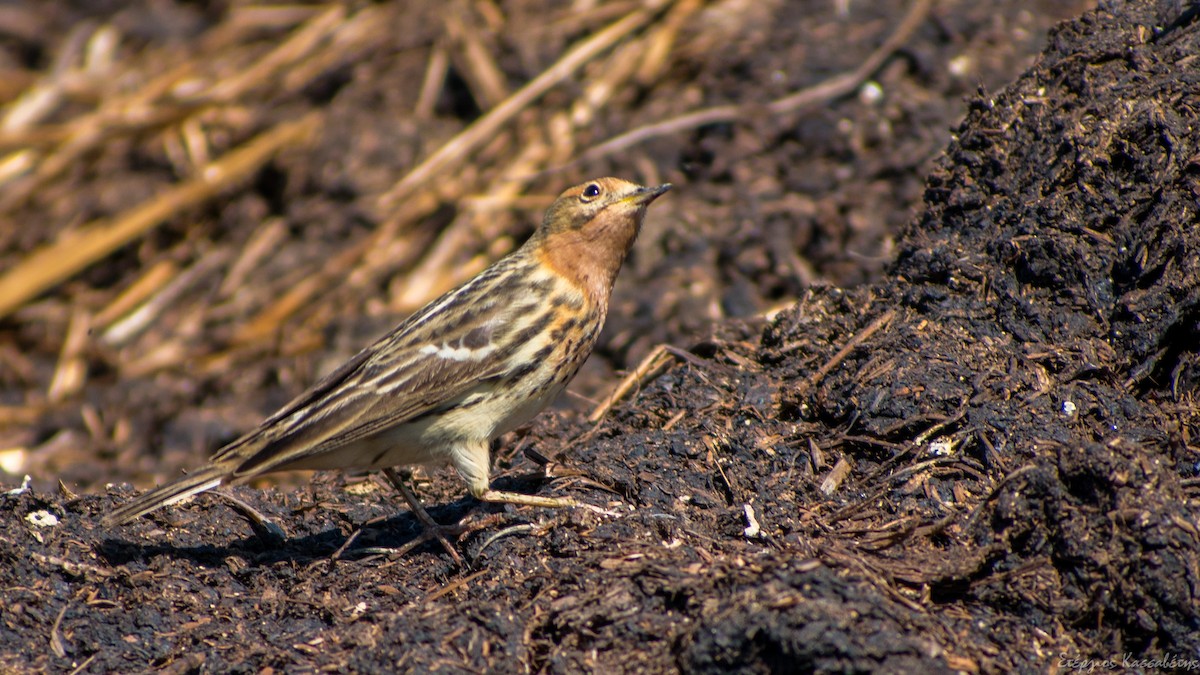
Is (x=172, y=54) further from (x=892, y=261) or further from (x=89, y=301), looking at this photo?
(x=892, y=261)

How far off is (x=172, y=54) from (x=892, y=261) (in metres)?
9.23

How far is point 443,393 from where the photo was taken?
20.1 feet

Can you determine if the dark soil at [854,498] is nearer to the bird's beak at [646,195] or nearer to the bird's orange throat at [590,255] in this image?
the bird's orange throat at [590,255]

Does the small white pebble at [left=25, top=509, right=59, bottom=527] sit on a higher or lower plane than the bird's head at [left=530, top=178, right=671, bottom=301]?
higher

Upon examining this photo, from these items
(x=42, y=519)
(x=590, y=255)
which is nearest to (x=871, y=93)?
(x=590, y=255)

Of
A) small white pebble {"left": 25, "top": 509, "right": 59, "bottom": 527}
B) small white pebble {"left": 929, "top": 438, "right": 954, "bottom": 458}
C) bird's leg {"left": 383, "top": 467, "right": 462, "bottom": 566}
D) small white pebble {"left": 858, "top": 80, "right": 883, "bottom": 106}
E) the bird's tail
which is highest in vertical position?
small white pebble {"left": 25, "top": 509, "right": 59, "bottom": 527}

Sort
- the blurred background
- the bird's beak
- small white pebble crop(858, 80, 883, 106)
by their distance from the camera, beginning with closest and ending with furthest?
the bird's beak
the blurred background
small white pebble crop(858, 80, 883, 106)

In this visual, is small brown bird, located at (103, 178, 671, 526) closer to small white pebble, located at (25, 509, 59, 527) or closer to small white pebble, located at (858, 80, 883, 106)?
small white pebble, located at (25, 509, 59, 527)

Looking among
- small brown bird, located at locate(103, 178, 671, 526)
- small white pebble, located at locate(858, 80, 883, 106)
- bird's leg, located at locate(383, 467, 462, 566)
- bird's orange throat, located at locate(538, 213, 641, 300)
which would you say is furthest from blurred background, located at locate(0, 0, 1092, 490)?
bird's leg, located at locate(383, 467, 462, 566)

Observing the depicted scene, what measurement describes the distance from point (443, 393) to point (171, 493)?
1421 mm

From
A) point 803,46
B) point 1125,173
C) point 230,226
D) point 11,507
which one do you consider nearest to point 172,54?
point 230,226

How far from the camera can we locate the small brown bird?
596 cm

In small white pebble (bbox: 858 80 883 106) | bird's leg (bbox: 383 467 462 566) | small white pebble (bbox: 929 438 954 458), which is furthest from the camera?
small white pebble (bbox: 858 80 883 106)

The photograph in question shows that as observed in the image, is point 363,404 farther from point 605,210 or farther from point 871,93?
point 871,93
